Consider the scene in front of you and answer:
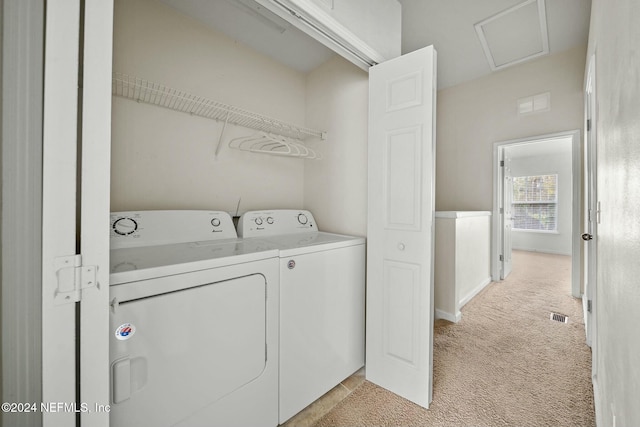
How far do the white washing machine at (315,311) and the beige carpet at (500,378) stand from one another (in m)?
0.19

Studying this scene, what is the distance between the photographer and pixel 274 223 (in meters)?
1.93

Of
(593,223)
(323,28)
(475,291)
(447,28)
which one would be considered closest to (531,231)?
(475,291)

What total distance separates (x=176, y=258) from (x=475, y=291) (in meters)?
3.41

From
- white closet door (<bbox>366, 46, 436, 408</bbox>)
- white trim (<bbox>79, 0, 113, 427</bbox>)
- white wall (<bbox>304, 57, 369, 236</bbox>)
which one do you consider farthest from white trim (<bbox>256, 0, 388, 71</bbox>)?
white trim (<bbox>79, 0, 113, 427</bbox>)

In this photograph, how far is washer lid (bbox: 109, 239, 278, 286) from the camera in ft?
2.91

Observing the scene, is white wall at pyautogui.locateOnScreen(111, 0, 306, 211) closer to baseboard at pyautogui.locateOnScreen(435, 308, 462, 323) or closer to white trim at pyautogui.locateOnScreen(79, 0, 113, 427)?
white trim at pyautogui.locateOnScreen(79, 0, 113, 427)

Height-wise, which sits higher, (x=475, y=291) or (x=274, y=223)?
(x=274, y=223)

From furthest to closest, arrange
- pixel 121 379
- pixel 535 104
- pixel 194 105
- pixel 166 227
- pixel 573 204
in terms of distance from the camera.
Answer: pixel 535 104, pixel 573 204, pixel 194 105, pixel 166 227, pixel 121 379

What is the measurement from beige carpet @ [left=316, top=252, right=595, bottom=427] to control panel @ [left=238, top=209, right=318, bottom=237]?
1169 millimetres

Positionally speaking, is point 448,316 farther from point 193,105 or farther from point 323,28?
point 193,105

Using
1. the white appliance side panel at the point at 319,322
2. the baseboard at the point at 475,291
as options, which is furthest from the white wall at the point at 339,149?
the baseboard at the point at 475,291

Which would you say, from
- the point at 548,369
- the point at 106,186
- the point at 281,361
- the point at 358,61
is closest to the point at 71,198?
the point at 106,186

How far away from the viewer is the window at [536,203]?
238 inches

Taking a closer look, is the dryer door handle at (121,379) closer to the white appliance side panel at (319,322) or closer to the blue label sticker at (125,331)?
the blue label sticker at (125,331)
